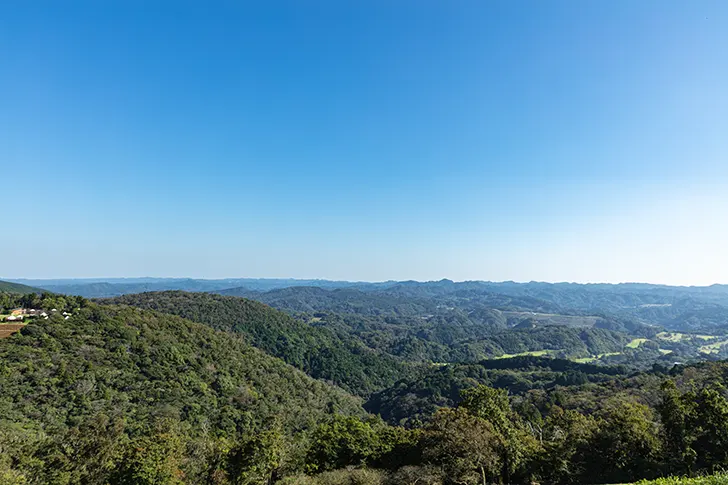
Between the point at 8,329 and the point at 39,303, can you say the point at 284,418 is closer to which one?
the point at 8,329

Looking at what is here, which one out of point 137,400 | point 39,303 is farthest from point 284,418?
point 39,303

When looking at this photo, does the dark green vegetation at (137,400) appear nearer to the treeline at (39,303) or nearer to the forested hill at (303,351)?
the treeline at (39,303)

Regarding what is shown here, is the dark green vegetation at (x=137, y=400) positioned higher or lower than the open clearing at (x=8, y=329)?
lower

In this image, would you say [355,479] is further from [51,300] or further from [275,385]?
[51,300]

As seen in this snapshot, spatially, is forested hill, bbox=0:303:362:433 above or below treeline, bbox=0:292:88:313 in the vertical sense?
below

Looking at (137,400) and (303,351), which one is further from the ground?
(137,400)

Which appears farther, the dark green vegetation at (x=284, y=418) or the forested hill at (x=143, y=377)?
the forested hill at (x=143, y=377)

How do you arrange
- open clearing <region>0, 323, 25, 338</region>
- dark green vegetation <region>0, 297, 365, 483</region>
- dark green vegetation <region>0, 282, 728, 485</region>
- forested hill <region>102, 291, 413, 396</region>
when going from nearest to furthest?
dark green vegetation <region>0, 282, 728, 485</region> → dark green vegetation <region>0, 297, 365, 483</region> → open clearing <region>0, 323, 25, 338</region> → forested hill <region>102, 291, 413, 396</region>

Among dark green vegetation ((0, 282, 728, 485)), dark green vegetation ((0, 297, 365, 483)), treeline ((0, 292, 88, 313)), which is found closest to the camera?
dark green vegetation ((0, 282, 728, 485))

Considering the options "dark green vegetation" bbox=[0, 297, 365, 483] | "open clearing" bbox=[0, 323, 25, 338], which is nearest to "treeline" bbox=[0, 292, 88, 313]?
"dark green vegetation" bbox=[0, 297, 365, 483]

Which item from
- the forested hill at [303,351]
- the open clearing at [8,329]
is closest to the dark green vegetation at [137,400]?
the open clearing at [8,329]

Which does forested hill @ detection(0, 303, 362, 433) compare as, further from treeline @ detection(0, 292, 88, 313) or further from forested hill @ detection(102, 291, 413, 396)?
forested hill @ detection(102, 291, 413, 396)

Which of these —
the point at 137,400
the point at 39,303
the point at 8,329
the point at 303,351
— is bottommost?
the point at 303,351
